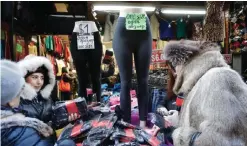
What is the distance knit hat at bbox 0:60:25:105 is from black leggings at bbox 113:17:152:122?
990 mm

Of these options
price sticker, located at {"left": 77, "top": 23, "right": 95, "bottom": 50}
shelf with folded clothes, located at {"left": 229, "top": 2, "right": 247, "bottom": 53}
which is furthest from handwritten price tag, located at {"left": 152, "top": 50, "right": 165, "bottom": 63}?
price sticker, located at {"left": 77, "top": 23, "right": 95, "bottom": 50}

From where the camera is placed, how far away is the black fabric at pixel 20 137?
127 centimetres

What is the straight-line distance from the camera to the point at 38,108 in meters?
1.94

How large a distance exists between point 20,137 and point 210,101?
0.84m

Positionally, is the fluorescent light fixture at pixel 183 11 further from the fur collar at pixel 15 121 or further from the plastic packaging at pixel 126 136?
the fur collar at pixel 15 121

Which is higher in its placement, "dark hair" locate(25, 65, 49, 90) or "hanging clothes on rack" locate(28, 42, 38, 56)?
"hanging clothes on rack" locate(28, 42, 38, 56)

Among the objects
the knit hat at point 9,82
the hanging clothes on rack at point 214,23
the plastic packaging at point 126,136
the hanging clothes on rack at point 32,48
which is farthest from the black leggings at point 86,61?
the hanging clothes on rack at point 32,48

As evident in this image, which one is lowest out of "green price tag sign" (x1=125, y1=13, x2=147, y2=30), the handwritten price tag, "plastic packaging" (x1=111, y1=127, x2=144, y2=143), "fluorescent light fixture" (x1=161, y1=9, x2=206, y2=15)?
"plastic packaging" (x1=111, y1=127, x2=144, y2=143)

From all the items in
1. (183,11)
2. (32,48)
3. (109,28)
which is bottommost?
(32,48)

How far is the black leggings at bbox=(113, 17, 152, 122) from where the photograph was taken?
2150 mm

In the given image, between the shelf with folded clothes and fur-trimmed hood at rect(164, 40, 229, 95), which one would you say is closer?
fur-trimmed hood at rect(164, 40, 229, 95)

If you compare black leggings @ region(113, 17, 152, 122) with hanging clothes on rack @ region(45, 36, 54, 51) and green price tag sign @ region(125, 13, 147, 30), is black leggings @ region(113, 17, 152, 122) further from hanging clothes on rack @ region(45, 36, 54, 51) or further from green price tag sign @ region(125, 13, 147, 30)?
hanging clothes on rack @ region(45, 36, 54, 51)

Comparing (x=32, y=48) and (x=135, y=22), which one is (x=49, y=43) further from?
(x=135, y=22)

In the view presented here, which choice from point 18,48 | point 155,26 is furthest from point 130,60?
point 155,26
